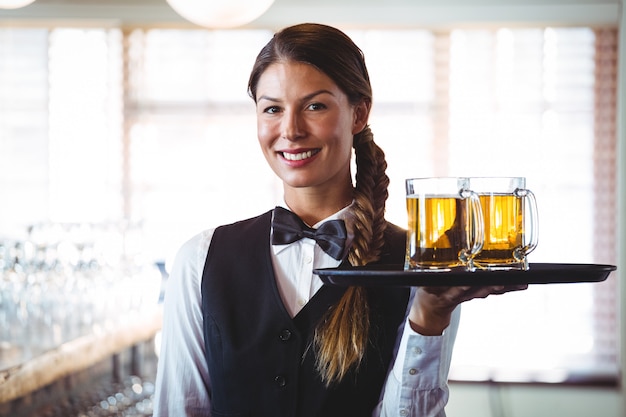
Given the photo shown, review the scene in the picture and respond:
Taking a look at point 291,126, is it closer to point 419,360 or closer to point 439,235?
point 439,235

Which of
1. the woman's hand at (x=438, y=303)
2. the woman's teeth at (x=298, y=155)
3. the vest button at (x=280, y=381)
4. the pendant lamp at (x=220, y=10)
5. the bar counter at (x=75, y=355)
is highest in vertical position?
the pendant lamp at (x=220, y=10)

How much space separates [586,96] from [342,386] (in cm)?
399

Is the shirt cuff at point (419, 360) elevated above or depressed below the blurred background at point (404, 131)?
below

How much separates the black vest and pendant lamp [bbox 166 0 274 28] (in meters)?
0.97

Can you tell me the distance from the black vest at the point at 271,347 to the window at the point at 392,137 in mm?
3191

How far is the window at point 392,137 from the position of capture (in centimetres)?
504

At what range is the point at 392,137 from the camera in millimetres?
5191

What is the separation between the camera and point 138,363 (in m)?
4.62

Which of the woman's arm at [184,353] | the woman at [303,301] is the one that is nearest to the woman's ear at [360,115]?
the woman at [303,301]

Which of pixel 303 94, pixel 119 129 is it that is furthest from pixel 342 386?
pixel 119 129

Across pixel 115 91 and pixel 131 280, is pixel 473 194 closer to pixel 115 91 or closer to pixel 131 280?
pixel 131 280

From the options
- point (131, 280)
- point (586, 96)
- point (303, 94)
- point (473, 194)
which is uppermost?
point (586, 96)

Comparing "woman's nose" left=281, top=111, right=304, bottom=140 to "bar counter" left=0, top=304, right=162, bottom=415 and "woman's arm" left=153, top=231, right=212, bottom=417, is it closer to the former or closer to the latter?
"woman's arm" left=153, top=231, right=212, bottom=417

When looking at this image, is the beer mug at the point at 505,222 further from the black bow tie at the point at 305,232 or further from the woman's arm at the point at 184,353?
the woman's arm at the point at 184,353
